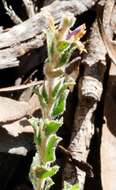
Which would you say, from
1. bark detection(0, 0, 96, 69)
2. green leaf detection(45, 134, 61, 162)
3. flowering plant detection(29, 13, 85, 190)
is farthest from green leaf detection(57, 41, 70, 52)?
bark detection(0, 0, 96, 69)

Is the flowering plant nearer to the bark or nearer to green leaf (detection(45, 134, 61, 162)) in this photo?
green leaf (detection(45, 134, 61, 162))

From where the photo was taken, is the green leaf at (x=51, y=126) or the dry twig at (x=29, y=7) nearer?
the green leaf at (x=51, y=126)

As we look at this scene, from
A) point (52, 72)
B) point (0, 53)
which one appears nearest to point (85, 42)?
point (0, 53)

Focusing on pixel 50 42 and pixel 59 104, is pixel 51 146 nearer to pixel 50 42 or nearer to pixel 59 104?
pixel 59 104

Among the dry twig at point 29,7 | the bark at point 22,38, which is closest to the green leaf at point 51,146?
the bark at point 22,38

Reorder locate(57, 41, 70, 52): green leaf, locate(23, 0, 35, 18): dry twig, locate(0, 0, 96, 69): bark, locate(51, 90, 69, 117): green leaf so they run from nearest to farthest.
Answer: locate(57, 41, 70, 52): green leaf < locate(51, 90, 69, 117): green leaf < locate(0, 0, 96, 69): bark < locate(23, 0, 35, 18): dry twig

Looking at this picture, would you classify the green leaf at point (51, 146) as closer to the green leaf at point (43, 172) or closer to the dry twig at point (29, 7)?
the green leaf at point (43, 172)

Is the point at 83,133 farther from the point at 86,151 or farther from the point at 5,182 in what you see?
the point at 5,182

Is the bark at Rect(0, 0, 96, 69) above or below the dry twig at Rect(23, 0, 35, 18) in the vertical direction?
below

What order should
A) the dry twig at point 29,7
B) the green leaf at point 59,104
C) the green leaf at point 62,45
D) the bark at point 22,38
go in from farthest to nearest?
the dry twig at point 29,7, the bark at point 22,38, the green leaf at point 59,104, the green leaf at point 62,45
